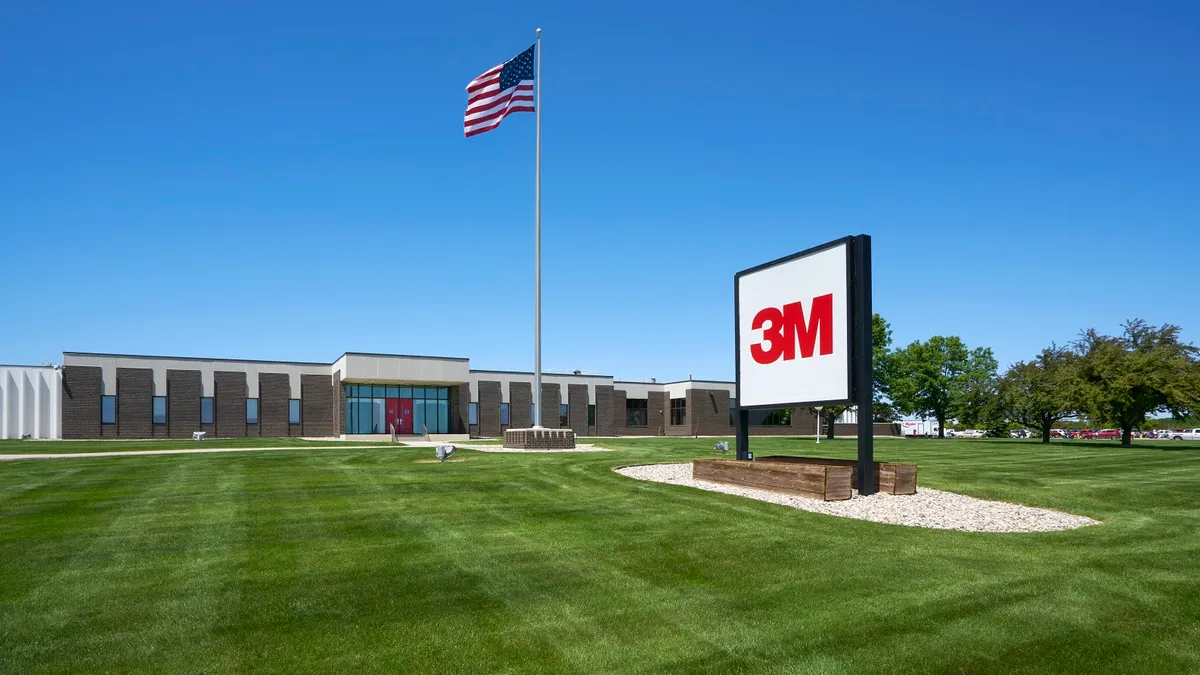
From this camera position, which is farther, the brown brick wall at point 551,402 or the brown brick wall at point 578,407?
A: the brown brick wall at point 578,407

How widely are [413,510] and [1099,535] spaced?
933cm

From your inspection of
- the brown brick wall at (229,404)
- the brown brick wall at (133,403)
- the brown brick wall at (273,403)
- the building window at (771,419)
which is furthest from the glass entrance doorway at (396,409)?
the building window at (771,419)

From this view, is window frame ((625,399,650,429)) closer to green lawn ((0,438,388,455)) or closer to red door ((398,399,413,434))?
red door ((398,399,413,434))

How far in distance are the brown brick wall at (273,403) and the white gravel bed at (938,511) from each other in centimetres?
4737

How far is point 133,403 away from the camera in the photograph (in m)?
52.3

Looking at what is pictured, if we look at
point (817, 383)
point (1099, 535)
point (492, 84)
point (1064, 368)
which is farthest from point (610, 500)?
point (1064, 368)

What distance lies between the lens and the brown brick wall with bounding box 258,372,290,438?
55.9 metres

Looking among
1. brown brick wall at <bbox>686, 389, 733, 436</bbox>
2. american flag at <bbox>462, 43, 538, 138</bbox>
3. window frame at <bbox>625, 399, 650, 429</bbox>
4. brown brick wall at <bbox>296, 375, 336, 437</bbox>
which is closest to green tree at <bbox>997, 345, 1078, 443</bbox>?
brown brick wall at <bbox>686, 389, 733, 436</bbox>

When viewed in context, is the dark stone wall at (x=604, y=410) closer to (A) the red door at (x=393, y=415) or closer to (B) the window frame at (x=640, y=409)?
(B) the window frame at (x=640, y=409)

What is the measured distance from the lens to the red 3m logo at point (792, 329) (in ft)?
48.3

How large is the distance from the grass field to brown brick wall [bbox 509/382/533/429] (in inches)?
1996

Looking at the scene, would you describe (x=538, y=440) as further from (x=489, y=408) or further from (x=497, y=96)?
(x=489, y=408)

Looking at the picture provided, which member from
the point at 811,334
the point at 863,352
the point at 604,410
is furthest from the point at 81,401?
the point at 863,352

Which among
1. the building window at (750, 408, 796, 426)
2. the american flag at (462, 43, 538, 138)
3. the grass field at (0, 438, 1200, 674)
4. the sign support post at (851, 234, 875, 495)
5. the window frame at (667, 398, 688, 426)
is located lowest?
the building window at (750, 408, 796, 426)
